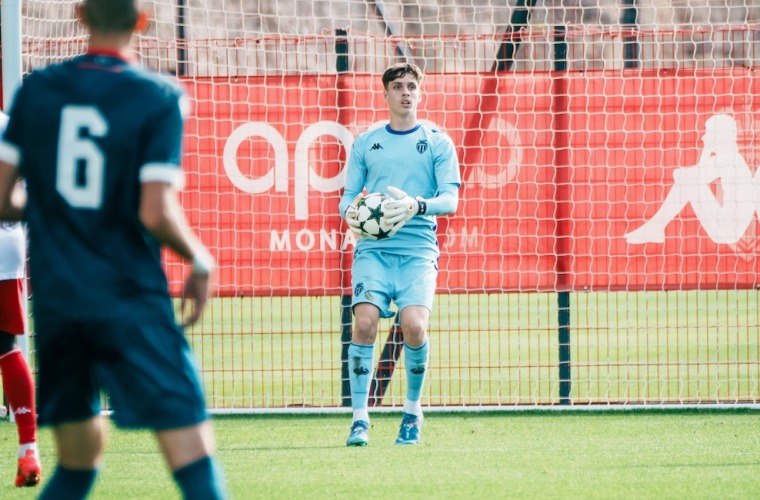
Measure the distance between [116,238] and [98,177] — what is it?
15 centimetres

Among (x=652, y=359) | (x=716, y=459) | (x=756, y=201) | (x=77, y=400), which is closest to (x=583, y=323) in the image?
(x=652, y=359)

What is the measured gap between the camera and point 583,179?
7.85 m

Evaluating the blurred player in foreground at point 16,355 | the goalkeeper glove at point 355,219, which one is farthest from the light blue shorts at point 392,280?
the blurred player in foreground at point 16,355

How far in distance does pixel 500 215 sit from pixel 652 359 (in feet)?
Answer: 12.4

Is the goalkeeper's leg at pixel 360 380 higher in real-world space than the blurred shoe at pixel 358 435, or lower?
higher

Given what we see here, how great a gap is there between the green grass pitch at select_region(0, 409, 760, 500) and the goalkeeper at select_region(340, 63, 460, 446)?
0.36 meters

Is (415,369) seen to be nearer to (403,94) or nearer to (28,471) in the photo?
(403,94)

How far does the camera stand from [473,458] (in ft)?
18.7

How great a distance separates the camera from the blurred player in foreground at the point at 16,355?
16.2ft

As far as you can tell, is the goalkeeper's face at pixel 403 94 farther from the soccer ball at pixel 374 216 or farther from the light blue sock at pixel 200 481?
the light blue sock at pixel 200 481

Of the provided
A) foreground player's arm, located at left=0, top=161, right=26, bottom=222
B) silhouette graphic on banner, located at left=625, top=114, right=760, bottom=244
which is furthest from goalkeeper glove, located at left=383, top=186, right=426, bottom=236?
foreground player's arm, located at left=0, top=161, right=26, bottom=222

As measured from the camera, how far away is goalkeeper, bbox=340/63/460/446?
6.18 meters

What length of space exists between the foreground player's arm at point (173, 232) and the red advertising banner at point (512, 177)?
491cm

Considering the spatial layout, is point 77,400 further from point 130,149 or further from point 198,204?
point 198,204
